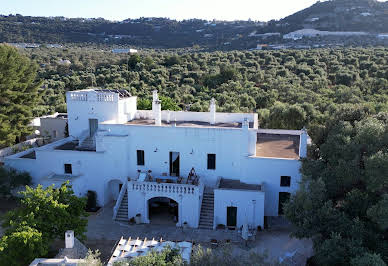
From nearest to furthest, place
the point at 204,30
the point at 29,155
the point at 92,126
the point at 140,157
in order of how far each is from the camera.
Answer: the point at 140,157 → the point at 92,126 → the point at 29,155 → the point at 204,30

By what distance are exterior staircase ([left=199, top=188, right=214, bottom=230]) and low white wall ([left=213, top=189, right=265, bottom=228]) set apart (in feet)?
1.45

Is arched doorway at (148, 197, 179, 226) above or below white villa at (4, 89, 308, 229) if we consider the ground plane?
below

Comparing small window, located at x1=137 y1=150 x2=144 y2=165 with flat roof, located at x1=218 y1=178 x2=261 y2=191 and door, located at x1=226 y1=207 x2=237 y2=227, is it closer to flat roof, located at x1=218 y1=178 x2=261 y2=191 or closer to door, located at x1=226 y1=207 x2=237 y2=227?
flat roof, located at x1=218 y1=178 x2=261 y2=191

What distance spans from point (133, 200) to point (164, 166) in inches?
107

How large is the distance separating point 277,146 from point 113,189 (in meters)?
10.7

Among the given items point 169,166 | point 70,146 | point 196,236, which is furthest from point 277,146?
point 70,146

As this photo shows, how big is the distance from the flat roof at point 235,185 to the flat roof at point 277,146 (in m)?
1.90

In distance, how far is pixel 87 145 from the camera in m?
21.8

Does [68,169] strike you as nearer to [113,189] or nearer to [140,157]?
[113,189]

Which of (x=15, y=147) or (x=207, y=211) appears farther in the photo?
(x=15, y=147)

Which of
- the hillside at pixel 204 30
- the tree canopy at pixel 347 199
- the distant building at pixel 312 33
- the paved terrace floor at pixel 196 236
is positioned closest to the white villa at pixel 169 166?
the paved terrace floor at pixel 196 236

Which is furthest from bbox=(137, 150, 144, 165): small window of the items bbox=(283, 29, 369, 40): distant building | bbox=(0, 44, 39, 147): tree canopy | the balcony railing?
bbox=(283, 29, 369, 40): distant building

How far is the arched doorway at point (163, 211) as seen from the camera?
752 inches

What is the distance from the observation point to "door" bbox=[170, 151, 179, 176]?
20.1m
